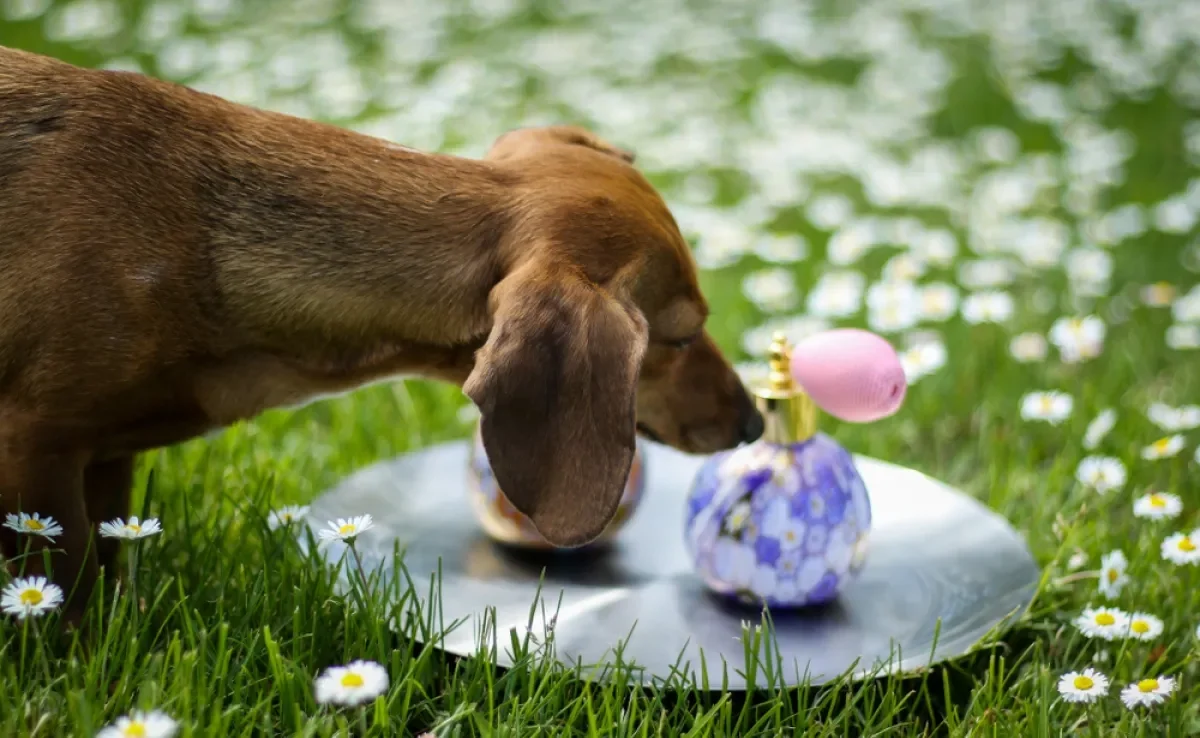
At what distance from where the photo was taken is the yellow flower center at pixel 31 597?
1.93 meters

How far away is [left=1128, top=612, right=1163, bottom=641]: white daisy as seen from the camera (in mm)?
2398

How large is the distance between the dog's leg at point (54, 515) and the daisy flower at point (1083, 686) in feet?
5.22

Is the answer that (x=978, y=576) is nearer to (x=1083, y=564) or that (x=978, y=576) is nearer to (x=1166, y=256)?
(x=1083, y=564)

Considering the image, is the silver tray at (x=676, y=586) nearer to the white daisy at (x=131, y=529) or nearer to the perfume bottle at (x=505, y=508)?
the perfume bottle at (x=505, y=508)

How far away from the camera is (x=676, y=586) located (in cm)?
261

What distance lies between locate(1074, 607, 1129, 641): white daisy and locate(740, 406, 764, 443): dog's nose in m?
0.68

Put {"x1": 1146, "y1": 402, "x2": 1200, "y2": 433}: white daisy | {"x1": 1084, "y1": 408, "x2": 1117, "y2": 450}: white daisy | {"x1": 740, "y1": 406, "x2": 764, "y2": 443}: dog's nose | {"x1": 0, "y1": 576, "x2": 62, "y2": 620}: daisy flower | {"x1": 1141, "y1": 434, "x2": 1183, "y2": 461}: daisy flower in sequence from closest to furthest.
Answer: {"x1": 0, "y1": 576, "x2": 62, "y2": 620}: daisy flower, {"x1": 740, "y1": 406, "x2": 764, "y2": 443}: dog's nose, {"x1": 1141, "y1": 434, "x2": 1183, "y2": 461}: daisy flower, {"x1": 1146, "y1": 402, "x2": 1200, "y2": 433}: white daisy, {"x1": 1084, "y1": 408, "x2": 1117, "y2": 450}: white daisy

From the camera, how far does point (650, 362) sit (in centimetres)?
248

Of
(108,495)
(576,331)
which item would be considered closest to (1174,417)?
(576,331)

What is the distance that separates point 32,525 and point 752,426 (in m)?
1.27

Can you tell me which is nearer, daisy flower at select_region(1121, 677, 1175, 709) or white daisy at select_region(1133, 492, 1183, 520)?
daisy flower at select_region(1121, 677, 1175, 709)

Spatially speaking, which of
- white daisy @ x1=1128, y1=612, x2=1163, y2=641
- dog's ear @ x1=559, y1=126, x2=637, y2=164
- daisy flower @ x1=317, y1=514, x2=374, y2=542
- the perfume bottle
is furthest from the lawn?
dog's ear @ x1=559, y1=126, x2=637, y2=164

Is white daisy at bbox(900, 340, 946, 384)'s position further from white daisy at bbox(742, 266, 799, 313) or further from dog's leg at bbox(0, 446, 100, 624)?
dog's leg at bbox(0, 446, 100, 624)

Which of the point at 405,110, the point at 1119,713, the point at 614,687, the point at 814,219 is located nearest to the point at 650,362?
the point at 614,687
